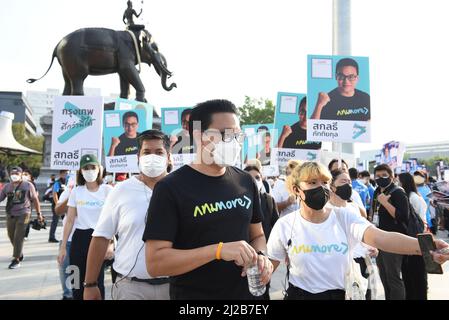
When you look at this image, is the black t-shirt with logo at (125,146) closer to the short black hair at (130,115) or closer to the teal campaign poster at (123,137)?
the teal campaign poster at (123,137)

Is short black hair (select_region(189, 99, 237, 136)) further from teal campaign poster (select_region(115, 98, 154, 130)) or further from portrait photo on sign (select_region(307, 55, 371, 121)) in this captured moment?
teal campaign poster (select_region(115, 98, 154, 130))

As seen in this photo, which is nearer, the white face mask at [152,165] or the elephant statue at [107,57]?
the white face mask at [152,165]

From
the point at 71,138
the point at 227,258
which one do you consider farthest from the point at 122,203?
the point at 71,138

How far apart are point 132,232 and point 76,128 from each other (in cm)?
447

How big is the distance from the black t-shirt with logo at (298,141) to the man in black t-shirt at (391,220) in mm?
3559

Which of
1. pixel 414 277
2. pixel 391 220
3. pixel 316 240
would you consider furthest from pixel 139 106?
pixel 316 240

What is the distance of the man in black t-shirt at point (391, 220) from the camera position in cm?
519

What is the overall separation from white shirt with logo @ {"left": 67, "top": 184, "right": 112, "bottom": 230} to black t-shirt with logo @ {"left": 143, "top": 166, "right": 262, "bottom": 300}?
2893 mm

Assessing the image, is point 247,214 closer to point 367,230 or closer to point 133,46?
point 367,230

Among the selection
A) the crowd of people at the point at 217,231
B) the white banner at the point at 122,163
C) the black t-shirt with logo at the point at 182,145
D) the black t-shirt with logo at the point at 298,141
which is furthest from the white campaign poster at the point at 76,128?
the black t-shirt with logo at the point at 298,141

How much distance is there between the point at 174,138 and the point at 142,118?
89cm

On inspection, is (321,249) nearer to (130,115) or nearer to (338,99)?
(338,99)

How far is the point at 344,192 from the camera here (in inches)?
176

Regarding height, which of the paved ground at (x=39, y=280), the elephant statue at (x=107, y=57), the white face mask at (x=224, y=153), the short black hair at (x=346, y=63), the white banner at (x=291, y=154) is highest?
the elephant statue at (x=107, y=57)
